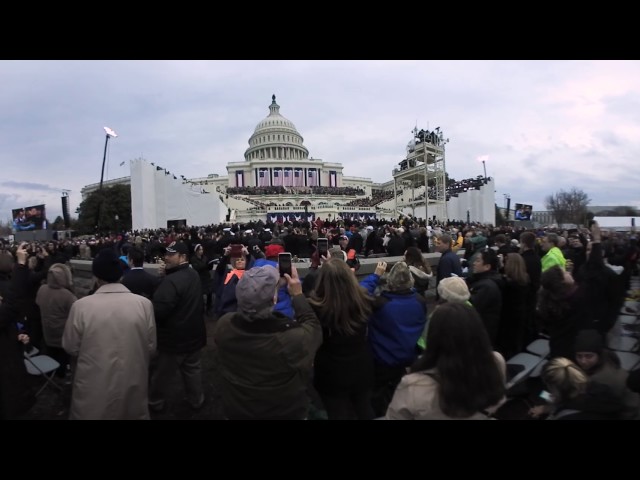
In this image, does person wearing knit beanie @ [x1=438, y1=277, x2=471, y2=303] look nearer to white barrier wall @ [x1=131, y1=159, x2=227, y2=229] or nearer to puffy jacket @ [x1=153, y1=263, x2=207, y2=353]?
puffy jacket @ [x1=153, y1=263, x2=207, y2=353]

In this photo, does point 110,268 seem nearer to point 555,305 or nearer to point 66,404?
point 66,404

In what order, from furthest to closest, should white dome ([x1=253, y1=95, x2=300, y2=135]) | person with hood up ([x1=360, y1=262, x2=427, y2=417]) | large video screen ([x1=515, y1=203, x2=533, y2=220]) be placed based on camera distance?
1. white dome ([x1=253, y1=95, x2=300, y2=135])
2. large video screen ([x1=515, y1=203, x2=533, y2=220])
3. person with hood up ([x1=360, y1=262, x2=427, y2=417])

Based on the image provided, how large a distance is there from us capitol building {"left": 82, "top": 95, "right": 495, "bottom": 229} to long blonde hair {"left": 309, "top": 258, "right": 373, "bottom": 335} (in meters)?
24.8

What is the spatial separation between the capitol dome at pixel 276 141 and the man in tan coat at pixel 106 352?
306ft

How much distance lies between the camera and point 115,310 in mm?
2734

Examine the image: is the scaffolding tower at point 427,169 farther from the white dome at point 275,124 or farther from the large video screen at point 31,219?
the white dome at point 275,124

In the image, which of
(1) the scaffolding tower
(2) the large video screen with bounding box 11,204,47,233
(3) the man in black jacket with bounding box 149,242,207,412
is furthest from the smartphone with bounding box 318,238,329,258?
(2) the large video screen with bounding box 11,204,47,233

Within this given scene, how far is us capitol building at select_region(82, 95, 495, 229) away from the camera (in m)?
31.5
